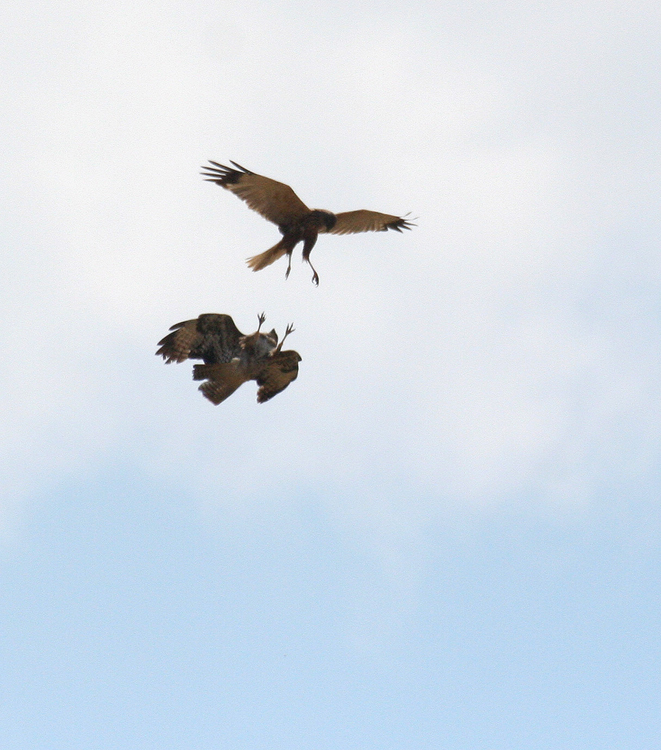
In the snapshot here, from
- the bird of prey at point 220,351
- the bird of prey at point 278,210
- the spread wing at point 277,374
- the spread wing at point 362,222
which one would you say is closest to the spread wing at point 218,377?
the bird of prey at point 220,351

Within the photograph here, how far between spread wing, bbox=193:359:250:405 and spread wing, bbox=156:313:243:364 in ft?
0.51

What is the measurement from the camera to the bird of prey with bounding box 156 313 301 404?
11289mm

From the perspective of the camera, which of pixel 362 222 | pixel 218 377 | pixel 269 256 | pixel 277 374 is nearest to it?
pixel 218 377

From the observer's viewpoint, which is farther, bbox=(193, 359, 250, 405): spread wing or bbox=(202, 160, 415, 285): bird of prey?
bbox=(202, 160, 415, 285): bird of prey

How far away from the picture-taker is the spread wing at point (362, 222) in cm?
1488

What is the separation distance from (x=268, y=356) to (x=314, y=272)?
182cm

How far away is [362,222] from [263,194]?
92.9 inches

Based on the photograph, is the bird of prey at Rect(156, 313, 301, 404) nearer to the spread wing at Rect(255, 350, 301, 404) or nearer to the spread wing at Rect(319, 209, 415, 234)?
the spread wing at Rect(255, 350, 301, 404)

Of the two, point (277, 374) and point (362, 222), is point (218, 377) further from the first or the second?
point (362, 222)

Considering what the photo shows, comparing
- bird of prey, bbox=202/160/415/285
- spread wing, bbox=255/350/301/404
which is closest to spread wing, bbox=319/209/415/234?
bird of prey, bbox=202/160/415/285

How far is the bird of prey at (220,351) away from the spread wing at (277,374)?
0.02 m

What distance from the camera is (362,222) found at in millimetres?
15312

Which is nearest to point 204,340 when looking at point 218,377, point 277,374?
point 218,377

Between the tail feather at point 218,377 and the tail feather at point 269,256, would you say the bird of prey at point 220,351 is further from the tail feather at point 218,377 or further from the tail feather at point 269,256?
the tail feather at point 269,256
